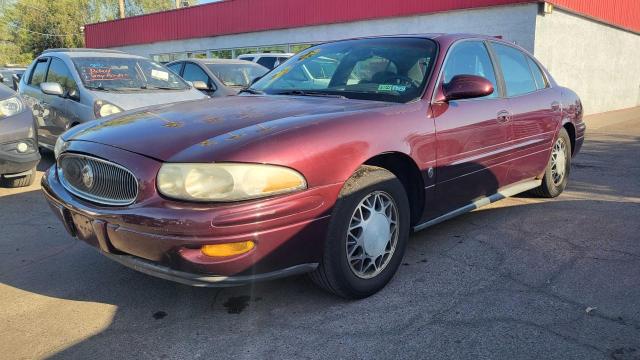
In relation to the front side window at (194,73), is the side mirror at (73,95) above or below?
below

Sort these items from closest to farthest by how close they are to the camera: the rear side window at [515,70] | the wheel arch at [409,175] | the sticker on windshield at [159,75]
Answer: the wheel arch at [409,175] → the rear side window at [515,70] → the sticker on windshield at [159,75]

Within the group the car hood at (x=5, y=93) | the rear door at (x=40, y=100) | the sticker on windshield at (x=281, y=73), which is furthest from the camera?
the rear door at (x=40, y=100)

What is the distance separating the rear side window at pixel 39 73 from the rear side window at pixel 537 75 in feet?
21.0

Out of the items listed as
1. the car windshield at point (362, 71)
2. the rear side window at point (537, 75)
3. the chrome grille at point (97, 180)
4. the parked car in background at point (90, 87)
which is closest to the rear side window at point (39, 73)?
the parked car in background at point (90, 87)

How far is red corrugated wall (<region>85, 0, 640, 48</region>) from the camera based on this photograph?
1479 centimetres

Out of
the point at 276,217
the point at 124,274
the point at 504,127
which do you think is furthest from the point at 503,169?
the point at 124,274

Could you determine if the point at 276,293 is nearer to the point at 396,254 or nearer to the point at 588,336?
the point at 396,254

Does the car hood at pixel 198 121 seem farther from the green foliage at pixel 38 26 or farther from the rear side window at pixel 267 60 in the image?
the green foliage at pixel 38 26

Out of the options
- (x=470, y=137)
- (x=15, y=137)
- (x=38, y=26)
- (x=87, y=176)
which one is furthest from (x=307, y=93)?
(x=38, y=26)

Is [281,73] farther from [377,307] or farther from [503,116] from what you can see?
[377,307]

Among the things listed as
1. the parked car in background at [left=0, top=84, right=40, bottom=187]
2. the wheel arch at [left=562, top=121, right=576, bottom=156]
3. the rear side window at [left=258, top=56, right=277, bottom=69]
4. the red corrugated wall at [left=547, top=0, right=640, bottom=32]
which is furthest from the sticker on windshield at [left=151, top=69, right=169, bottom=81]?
the red corrugated wall at [left=547, top=0, right=640, bottom=32]

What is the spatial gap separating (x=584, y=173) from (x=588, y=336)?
4665 mm

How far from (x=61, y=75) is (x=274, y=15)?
509 inches

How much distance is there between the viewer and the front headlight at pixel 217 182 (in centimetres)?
239
